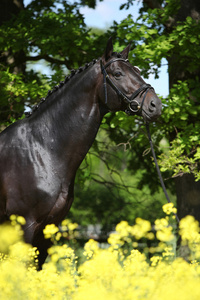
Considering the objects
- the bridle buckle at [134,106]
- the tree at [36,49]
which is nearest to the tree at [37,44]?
the tree at [36,49]

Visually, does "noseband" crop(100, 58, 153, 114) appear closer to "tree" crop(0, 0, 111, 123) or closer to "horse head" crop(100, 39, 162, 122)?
"horse head" crop(100, 39, 162, 122)

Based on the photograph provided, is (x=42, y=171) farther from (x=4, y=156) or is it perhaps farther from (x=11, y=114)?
(x=11, y=114)

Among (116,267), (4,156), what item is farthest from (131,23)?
(116,267)

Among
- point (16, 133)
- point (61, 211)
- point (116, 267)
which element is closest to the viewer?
point (116, 267)

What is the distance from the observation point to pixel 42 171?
15.2 feet

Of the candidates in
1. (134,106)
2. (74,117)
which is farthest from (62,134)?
(134,106)

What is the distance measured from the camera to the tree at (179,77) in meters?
8.28

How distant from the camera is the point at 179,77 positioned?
9.66 metres

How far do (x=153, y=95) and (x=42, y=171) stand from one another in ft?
4.59

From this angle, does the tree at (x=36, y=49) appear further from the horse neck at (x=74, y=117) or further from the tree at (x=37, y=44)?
the horse neck at (x=74, y=117)

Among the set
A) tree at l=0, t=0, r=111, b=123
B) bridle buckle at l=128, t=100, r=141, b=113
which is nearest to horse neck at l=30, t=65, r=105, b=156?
bridle buckle at l=128, t=100, r=141, b=113

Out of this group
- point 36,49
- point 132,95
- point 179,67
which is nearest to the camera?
point 132,95

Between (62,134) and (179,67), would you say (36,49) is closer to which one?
(179,67)

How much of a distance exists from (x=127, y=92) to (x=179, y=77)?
512cm
